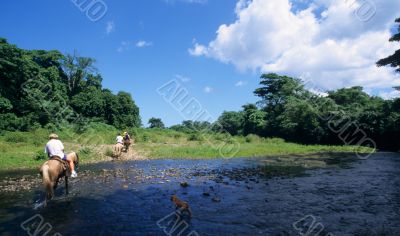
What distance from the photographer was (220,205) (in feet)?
45.4

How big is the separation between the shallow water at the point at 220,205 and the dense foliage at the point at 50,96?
3984cm

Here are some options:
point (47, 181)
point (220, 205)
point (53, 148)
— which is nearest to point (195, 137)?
point (53, 148)

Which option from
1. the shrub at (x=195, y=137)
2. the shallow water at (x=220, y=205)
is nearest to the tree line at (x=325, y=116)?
the shrub at (x=195, y=137)

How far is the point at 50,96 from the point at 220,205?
5966cm

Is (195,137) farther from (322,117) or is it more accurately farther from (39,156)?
(39,156)

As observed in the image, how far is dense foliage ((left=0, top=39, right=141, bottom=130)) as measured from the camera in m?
55.0

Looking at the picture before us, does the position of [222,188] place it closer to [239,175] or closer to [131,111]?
[239,175]

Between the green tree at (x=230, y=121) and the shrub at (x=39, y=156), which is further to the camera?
the green tree at (x=230, y=121)

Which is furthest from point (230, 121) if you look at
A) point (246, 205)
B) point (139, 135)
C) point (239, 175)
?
point (246, 205)

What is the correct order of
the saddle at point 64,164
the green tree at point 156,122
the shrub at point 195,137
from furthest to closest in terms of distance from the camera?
the green tree at point 156,122 → the shrub at point 195,137 → the saddle at point 64,164

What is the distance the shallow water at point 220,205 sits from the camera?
10.8 m

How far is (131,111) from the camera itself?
259ft

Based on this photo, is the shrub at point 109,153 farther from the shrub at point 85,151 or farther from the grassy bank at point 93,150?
the shrub at point 85,151

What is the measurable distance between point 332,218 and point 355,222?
78cm
